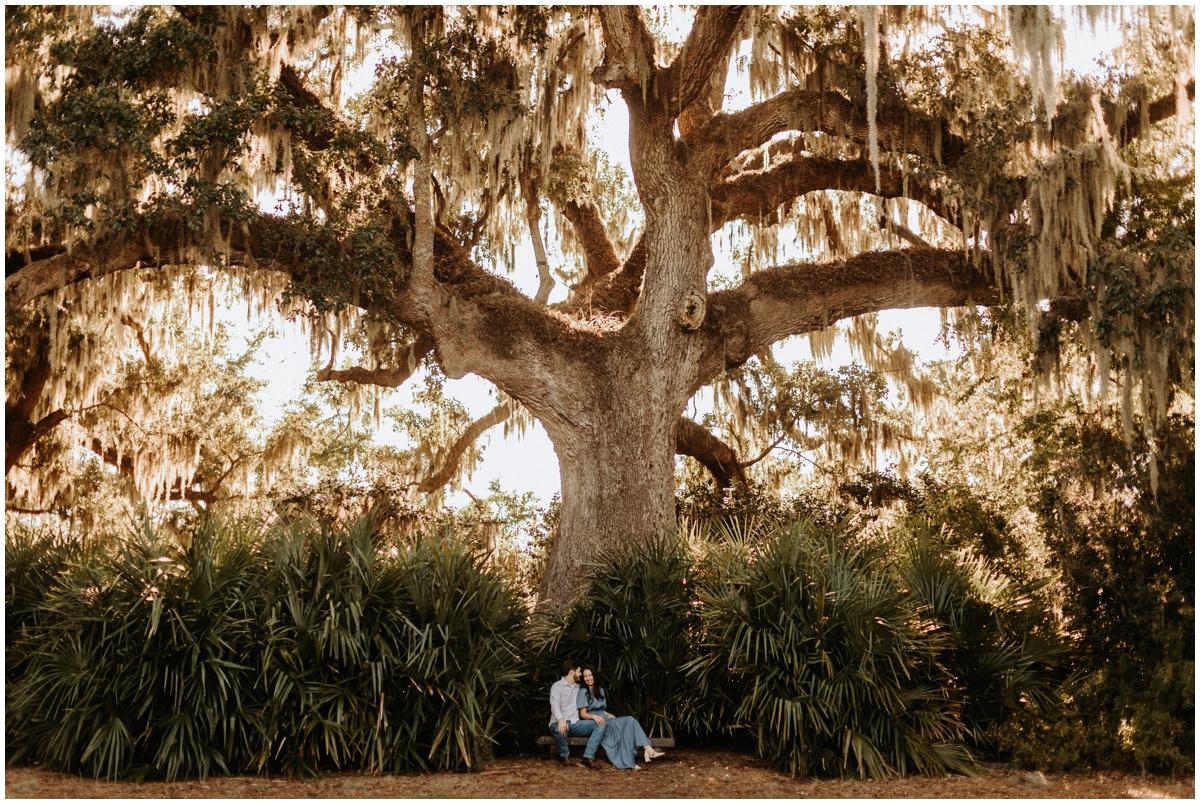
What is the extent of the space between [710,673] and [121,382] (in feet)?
37.6

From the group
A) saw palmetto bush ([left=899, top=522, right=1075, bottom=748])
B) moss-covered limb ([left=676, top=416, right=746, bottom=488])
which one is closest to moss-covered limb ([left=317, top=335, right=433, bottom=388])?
moss-covered limb ([left=676, top=416, right=746, bottom=488])

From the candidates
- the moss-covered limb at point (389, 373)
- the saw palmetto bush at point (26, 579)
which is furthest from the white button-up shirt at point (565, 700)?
the moss-covered limb at point (389, 373)

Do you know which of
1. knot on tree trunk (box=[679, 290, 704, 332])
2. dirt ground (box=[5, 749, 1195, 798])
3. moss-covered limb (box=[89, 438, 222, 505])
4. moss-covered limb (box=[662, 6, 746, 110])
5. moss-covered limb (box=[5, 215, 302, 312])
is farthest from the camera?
moss-covered limb (box=[89, 438, 222, 505])

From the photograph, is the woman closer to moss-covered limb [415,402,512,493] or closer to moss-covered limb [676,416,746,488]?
moss-covered limb [676,416,746,488]

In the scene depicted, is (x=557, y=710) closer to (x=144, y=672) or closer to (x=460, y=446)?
(x=144, y=672)

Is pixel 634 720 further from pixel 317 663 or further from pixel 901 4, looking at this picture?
pixel 901 4

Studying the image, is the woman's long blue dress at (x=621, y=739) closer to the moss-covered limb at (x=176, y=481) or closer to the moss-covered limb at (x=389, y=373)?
the moss-covered limb at (x=389, y=373)

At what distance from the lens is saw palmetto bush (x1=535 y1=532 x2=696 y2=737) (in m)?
9.17

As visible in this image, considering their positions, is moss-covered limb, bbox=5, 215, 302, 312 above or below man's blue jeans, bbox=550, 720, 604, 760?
above

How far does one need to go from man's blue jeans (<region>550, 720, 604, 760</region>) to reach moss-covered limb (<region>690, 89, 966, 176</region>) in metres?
6.83

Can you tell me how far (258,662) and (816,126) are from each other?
849cm

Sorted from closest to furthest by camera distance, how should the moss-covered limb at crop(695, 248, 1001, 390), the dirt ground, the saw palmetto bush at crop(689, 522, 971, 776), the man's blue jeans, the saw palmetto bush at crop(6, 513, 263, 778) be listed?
the dirt ground
the saw palmetto bush at crop(6, 513, 263, 778)
the saw palmetto bush at crop(689, 522, 971, 776)
the man's blue jeans
the moss-covered limb at crop(695, 248, 1001, 390)

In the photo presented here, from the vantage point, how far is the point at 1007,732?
880 cm

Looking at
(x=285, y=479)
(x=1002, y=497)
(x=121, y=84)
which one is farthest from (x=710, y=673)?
(x=285, y=479)
